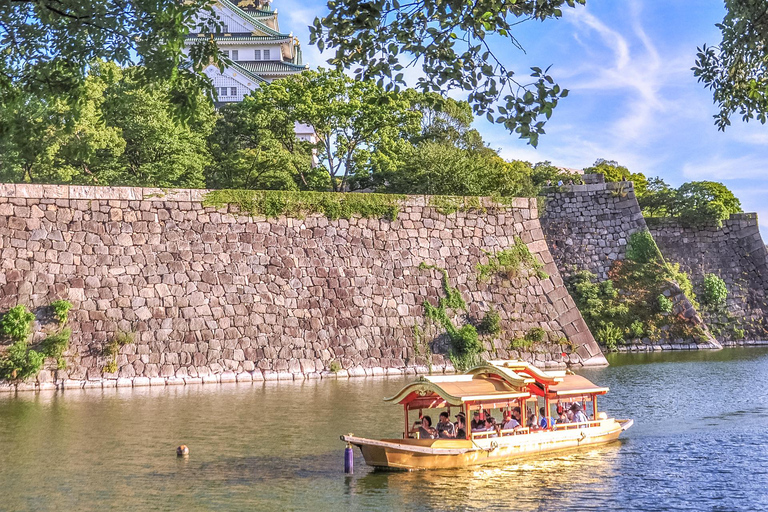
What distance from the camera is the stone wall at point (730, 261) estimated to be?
3666cm

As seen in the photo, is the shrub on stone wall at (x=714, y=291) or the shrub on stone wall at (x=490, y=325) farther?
the shrub on stone wall at (x=714, y=291)

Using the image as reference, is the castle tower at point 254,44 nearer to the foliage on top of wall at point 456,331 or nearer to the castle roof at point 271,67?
the castle roof at point 271,67

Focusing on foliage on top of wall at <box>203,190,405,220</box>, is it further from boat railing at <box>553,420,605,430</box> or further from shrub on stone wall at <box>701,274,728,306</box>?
shrub on stone wall at <box>701,274,728,306</box>

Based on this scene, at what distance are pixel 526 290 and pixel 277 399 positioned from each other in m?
12.1

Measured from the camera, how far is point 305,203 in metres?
27.8

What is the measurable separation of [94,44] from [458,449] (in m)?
8.55

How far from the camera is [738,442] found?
15.6 m

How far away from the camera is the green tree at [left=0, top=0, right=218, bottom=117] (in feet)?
31.1

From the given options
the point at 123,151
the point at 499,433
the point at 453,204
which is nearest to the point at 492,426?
the point at 499,433

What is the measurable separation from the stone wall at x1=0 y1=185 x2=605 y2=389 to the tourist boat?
33.2 feet

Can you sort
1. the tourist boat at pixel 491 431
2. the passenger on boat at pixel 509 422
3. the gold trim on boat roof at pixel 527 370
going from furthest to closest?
the gold trim on boat roof at pixel 527 370 → the passenger on boat at pixel 509 422 → the tourist boat at pixel 491 431

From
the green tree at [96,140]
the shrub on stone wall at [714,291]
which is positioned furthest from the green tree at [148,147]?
the shrub on stone wall at [714,291]

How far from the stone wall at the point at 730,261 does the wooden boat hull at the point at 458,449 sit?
23619mm

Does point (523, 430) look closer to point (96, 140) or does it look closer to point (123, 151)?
point (96, 140)
